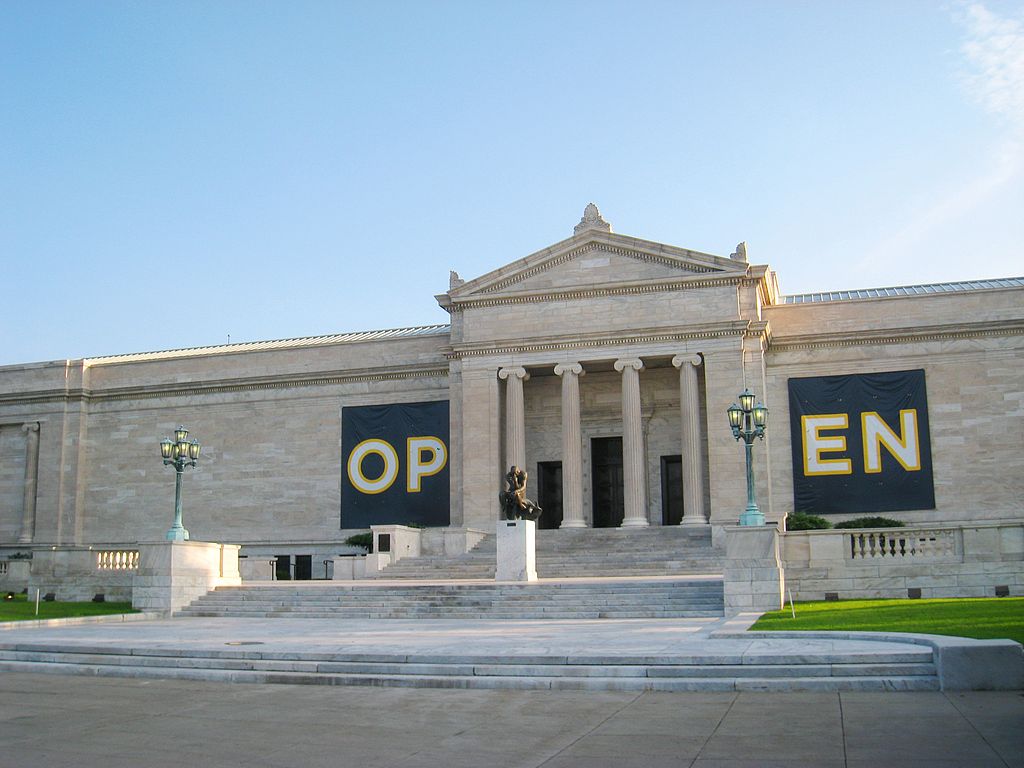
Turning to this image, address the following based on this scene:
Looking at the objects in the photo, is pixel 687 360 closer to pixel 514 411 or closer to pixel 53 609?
pixel 514 411

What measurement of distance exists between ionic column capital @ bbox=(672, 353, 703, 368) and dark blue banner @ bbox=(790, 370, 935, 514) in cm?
434

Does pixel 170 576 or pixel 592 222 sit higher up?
pixel 592 222

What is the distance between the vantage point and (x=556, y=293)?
42844 millimetres

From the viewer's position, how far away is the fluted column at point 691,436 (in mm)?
40125

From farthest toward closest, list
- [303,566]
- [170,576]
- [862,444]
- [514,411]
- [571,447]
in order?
[303,566] < [514,411] < [571,447] < [862,444] < [170,576]

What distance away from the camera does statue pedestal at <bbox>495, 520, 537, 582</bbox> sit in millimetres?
31125

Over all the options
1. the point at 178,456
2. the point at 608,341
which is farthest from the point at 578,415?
the point at 178,456

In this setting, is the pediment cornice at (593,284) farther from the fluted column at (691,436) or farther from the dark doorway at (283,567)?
the dark doorway at (283,567)

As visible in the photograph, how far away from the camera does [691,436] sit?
40500 millimetres

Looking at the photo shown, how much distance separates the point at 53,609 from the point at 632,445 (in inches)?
828

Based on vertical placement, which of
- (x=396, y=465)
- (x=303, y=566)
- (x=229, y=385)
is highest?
(x=229, y=385)

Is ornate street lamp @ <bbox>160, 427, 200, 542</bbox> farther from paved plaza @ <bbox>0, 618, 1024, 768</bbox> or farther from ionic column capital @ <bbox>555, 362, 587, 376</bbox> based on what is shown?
ionic column capital @ <bbox>555, 362, 587, 376</bbox>

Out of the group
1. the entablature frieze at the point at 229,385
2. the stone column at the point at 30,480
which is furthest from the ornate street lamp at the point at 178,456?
the stone column at the point at 30,480

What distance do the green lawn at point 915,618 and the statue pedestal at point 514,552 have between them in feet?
26.5
